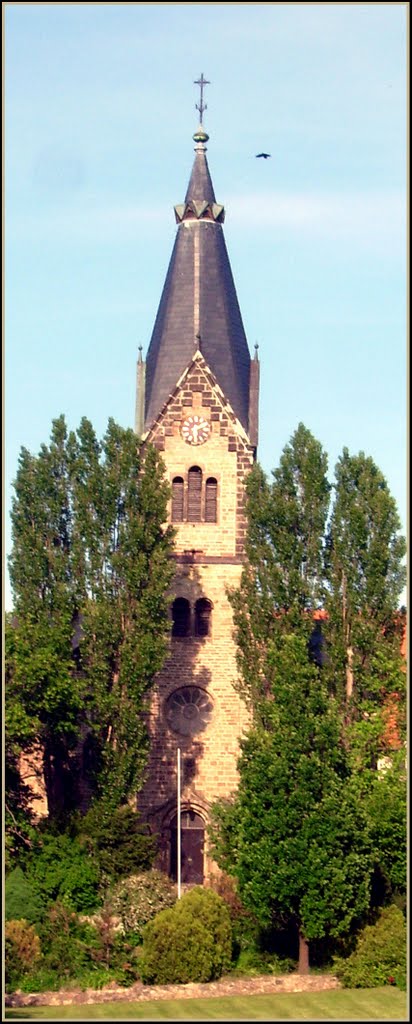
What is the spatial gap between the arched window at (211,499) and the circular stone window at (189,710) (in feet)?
19.0

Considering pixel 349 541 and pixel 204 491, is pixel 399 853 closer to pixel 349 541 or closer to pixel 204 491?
pixel 349 541

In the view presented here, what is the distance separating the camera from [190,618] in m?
73.6

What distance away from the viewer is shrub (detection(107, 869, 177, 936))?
61.8m

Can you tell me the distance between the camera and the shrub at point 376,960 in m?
60.5

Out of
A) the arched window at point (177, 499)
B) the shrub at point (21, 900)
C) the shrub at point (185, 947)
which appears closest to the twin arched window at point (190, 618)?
the arched window at point (177, 499)

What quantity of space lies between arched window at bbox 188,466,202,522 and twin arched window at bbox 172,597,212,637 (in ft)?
9.33

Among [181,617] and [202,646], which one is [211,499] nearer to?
[181,617]

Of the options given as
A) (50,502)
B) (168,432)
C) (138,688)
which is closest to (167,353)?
(168,432)

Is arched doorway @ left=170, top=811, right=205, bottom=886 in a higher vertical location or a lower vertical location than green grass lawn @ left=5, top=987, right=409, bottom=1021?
higher

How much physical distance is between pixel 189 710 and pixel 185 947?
1448 cm

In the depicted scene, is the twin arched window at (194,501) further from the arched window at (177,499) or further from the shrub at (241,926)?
the shrub at (241,926)

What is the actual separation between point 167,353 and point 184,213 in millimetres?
5373

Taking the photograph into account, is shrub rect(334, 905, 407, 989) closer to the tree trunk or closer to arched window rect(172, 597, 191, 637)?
the tree trunk

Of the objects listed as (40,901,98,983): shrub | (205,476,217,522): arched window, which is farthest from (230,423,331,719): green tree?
(40,901,98,983): shrub
